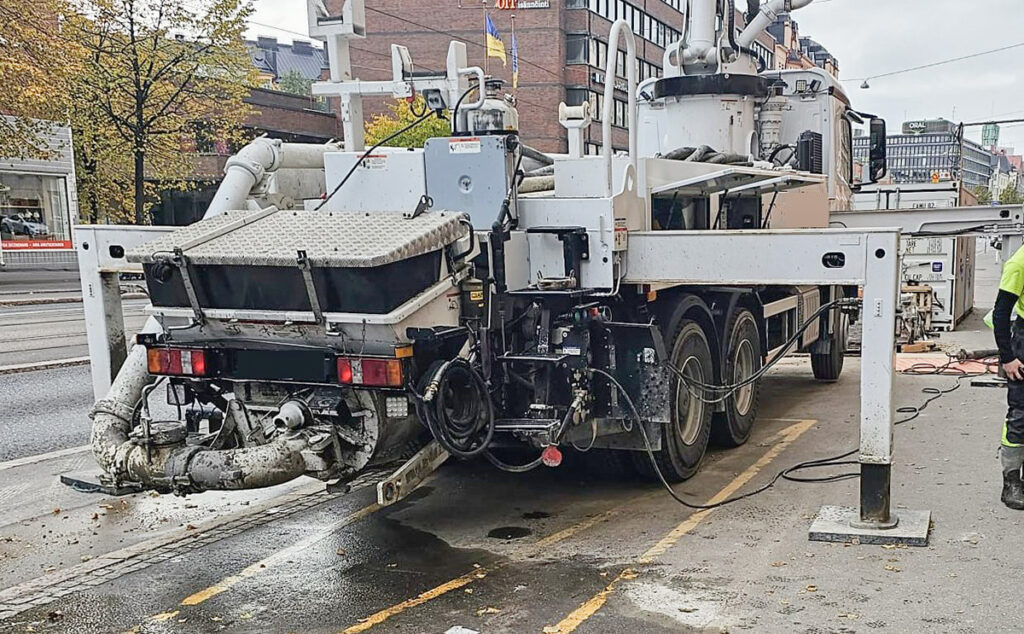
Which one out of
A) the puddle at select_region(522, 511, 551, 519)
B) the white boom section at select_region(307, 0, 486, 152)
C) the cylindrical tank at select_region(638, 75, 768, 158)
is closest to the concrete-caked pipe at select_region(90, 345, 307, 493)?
the puddle at select_region(522, 511, 551, 519)

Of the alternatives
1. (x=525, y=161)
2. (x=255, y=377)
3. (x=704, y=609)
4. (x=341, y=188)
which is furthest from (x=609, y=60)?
Answer: (x=704, y=609)

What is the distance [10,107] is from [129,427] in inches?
751

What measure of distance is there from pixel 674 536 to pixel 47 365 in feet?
30.8

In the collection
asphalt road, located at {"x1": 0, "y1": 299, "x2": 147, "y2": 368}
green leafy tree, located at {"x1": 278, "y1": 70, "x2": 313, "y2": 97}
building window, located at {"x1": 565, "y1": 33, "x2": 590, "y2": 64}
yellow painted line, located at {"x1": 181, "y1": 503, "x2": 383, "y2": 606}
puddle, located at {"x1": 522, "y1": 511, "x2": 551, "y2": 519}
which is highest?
green leafy tree, located at {"x1": 278, "y1": 70, "x2": 313, "y2": 97}

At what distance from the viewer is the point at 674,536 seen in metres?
5.55

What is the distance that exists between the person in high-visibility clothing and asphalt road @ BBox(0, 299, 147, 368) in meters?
10.8

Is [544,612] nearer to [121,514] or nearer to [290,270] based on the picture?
[290,270]

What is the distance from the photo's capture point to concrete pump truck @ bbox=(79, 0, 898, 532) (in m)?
4.84

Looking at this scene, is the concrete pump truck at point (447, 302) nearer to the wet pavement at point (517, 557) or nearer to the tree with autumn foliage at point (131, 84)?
the wet pavement at point (517, 557)

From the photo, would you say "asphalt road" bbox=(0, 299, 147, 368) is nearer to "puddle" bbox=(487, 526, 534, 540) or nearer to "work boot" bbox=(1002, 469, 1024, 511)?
"puddle" bbox=(487, 526, 534, 540)

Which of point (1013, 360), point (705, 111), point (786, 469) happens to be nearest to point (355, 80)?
point (705, 111)

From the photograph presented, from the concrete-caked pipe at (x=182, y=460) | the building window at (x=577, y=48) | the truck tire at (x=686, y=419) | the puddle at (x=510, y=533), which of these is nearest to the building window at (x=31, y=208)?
the building window at (x=577, y=48)

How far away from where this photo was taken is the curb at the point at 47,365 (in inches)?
458

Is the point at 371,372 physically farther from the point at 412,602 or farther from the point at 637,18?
the point at 637,18
